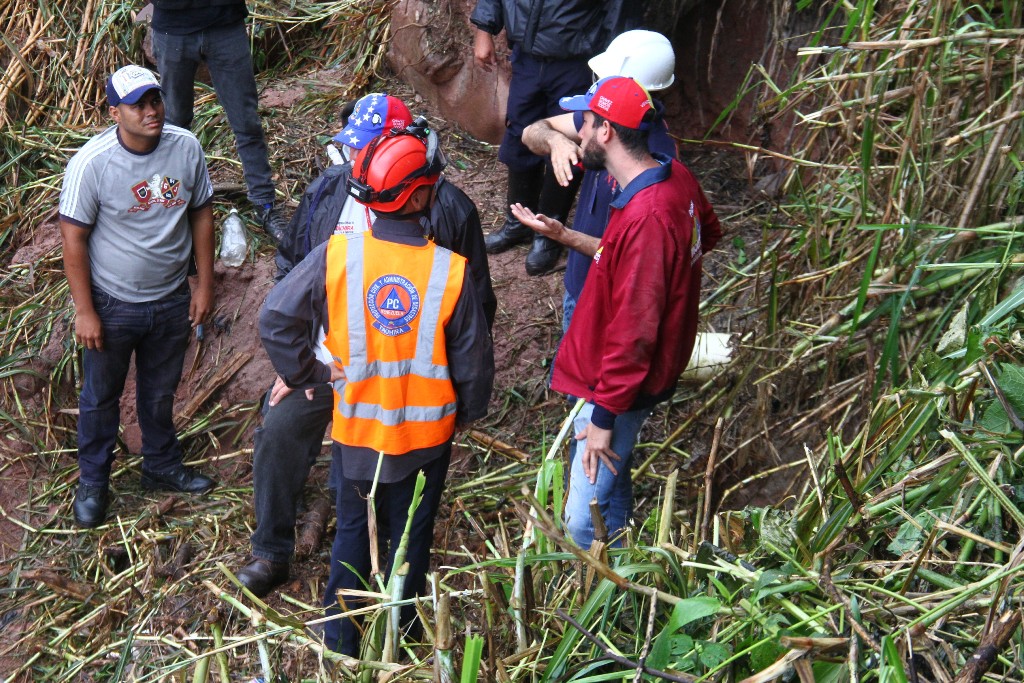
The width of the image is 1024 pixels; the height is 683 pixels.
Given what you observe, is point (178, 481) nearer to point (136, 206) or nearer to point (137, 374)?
point (137, 374)

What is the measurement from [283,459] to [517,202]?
82.1 inches

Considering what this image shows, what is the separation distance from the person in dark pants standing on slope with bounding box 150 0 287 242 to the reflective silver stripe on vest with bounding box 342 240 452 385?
2.90m

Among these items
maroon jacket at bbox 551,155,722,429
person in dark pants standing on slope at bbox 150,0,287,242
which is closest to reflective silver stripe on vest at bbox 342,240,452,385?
maroon jacket at bbox 551,155,722,429

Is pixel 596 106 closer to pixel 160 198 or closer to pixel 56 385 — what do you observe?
pixel 160 198

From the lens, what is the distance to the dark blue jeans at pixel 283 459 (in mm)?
3738

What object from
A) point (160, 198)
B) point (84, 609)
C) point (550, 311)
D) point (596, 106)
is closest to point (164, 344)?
point (160, 198)

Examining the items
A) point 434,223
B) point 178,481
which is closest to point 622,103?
point 434,223

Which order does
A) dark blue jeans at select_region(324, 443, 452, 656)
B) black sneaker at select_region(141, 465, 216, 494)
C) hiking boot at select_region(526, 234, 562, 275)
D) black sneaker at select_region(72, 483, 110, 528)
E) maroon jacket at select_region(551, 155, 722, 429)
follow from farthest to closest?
hiking boot at select_region(526, 234, 562, 275) → black sneaker at select_region(141, 465, 216, 494) → black sneaker at select_region(72, 483, 110, 528) → dark blue jeans at select_region(324, 443, 452, 656) → maroon jacket at select_region(551, 155, 722, 429)

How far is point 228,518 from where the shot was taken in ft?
14.9

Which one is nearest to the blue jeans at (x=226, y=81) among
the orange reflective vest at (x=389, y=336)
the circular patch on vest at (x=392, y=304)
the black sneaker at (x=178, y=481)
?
the black sneaker at (x=178, y=481)

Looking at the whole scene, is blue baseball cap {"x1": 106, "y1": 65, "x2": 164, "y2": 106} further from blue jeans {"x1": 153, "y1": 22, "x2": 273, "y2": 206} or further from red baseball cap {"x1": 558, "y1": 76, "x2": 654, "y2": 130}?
red baseball cap {"x1": 558, "y1": 76, "x2": 654, "y2": 130}

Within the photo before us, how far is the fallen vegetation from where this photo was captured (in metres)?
2.09

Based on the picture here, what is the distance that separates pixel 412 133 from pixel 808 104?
3047mm

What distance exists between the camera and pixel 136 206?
4129mm
